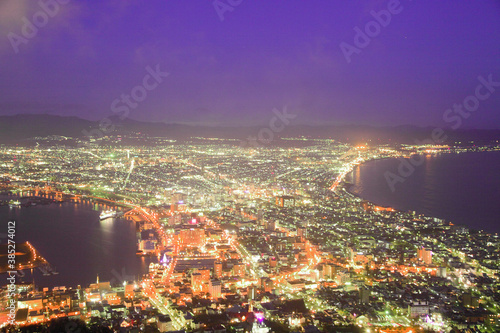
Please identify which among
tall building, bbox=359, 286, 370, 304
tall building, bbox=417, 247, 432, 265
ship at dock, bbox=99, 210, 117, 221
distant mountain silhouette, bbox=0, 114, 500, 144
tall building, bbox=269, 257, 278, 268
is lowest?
tall building, bbox=359, 286, 370, 304

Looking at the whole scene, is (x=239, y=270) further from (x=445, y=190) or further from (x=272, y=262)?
(x=445, y=190)

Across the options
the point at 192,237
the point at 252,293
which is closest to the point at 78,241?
the point at 192,237

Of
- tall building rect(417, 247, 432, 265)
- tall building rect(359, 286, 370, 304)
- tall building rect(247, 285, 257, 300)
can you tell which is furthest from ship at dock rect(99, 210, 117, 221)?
tall building rect(417, 247, 432, 265)

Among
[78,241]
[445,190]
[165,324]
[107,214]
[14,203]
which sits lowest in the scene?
[165,324]

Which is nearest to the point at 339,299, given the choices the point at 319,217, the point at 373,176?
the point at 319,217

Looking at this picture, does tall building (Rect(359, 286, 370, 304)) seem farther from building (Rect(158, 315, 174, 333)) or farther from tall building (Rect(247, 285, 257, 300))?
building (Rect(158, 315, 174, 333))

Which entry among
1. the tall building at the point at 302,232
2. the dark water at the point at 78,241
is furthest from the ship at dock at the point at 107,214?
the tall building at the point at 302,232
